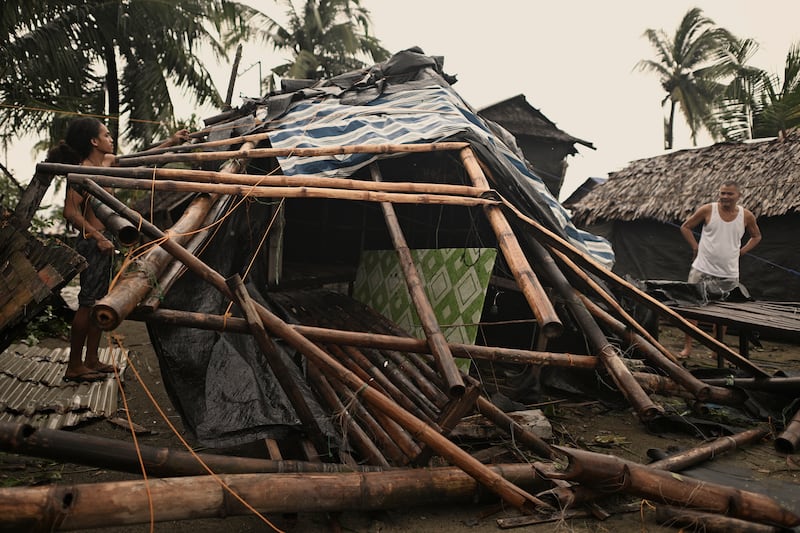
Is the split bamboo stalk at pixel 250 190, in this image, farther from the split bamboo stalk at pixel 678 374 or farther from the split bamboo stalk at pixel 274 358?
the split bamboo stalk at pixel 678 374

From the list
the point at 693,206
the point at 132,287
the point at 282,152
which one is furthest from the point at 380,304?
the point at 693,206

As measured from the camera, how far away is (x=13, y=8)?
8945 mm

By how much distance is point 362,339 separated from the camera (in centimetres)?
288

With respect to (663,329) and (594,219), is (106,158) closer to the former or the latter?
(663,329)

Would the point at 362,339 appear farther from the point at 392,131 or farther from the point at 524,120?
the point at 524,120

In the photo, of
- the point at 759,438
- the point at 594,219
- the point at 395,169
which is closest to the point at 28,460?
the point at 395,169

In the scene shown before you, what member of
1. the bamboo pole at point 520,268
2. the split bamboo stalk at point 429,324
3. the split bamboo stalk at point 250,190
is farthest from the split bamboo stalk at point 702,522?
the split bamboo stalk at point 250,190

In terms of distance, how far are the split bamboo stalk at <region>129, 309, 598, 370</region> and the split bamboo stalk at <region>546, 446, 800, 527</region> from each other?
73 cm

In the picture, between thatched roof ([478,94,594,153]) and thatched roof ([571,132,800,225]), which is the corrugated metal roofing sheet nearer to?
thatched roof ([571,132,800,225])

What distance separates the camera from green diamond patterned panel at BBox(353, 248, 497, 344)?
4.40m

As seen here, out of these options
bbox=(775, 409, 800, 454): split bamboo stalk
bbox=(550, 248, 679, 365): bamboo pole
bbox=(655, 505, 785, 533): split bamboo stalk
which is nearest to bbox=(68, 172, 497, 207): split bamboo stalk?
bbox=(550, 248, 679, 365): bamboo pole

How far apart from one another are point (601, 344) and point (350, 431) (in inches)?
63.5

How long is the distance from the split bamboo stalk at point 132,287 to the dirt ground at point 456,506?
11.8 inches

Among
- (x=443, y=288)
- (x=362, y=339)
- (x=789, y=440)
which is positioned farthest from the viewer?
(x=443, y=288)
